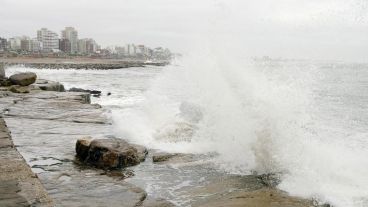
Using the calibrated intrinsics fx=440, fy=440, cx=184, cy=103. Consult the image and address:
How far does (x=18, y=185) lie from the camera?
186 inches

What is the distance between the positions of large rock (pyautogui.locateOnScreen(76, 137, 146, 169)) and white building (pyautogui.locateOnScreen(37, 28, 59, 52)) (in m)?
166

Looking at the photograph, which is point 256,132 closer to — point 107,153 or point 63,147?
point 107,153

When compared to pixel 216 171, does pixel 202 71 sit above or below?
above

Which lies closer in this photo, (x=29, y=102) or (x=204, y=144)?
(x=204, y=144)

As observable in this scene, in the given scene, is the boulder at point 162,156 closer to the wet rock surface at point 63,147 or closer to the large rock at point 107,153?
the large rock at point 107,153

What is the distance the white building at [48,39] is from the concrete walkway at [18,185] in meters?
167

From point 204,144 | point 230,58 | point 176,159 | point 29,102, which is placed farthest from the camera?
point 29,102

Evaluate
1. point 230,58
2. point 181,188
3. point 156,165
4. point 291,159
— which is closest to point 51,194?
point 181,188

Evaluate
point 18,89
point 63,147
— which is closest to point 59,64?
point 18,89

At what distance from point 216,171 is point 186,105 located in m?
4.38

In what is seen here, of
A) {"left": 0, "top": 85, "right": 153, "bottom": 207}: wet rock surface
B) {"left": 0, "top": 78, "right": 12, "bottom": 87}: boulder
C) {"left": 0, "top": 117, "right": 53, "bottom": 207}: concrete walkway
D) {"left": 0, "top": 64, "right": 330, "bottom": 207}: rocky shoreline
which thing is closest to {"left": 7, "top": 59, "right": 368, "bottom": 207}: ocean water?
{"left": 0, "top": 64, "right": 330, "bottom": 207}: rocky shoreline

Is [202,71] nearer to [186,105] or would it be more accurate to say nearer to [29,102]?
[186,105]

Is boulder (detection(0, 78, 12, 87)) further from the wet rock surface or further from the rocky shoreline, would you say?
the rocky shoreline

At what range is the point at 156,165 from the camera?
6.90 meters
